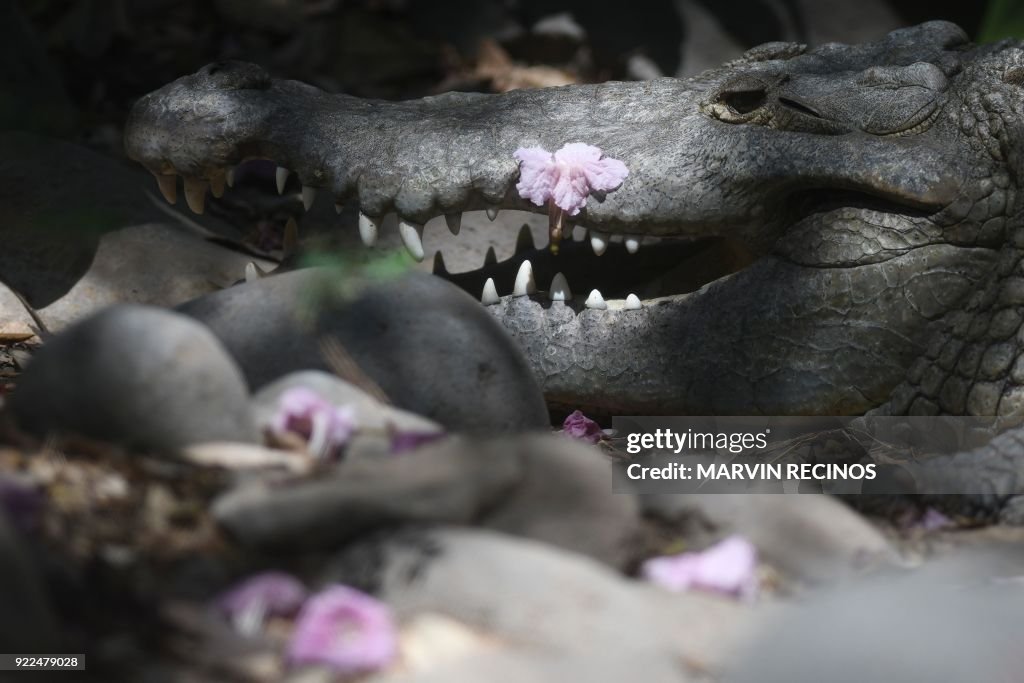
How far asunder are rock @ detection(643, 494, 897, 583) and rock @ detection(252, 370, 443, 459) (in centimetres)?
56

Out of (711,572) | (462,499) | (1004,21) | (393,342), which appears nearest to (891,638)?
(711,572)

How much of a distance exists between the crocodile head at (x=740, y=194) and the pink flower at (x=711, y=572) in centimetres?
136

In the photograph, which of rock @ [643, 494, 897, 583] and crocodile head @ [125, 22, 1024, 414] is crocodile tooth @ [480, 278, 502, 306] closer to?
crocodile head @ [125, 22, 1024, 414]

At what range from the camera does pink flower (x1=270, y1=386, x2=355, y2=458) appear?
241 centimetres

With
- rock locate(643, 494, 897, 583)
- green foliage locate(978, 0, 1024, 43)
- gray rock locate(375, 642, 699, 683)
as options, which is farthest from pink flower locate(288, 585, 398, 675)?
green foliage locate(978, 0, 1024, 43)

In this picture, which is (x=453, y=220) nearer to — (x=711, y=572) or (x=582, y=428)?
(x=582, y=428)

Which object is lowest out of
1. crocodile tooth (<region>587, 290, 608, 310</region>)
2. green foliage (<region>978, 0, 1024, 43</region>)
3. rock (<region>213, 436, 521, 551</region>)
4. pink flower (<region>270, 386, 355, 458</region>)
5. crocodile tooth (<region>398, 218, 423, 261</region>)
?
rock (<region>213, 436, 521, 551</region>)

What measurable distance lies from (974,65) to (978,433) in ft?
3.86

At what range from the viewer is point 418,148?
3627 mm

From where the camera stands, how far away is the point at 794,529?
2514 mm

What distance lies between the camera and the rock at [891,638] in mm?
1962

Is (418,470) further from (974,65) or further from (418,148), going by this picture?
(974,65)

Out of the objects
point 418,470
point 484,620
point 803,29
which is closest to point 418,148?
point 418,470

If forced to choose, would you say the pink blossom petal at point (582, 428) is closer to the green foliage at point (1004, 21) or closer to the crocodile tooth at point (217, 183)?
the crocodile tooth at point (217, 183)
